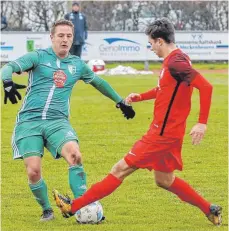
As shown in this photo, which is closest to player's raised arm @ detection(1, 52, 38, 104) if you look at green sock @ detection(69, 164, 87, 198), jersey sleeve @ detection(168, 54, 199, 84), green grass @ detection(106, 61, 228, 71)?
green sock @ detection(69, 164, 87, 198)

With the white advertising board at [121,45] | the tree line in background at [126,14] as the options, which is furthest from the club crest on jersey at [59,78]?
the tree line in background at [126,14]

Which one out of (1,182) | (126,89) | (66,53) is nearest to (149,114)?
(126,89)

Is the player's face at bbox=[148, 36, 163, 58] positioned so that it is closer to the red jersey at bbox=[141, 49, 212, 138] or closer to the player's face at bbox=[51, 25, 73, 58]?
the red jersey at bbox=[141, 49, 212, 138]

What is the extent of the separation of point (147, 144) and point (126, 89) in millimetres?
14961

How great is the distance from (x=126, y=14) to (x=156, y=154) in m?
29.1

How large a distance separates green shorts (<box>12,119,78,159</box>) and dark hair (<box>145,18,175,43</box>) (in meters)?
1.27

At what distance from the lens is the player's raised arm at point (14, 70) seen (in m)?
7.48

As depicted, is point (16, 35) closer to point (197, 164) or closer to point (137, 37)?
point (137, 37)

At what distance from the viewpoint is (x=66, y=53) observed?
8016 millimetres

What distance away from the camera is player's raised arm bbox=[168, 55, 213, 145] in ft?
23.1

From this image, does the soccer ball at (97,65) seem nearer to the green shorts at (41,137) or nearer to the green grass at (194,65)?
the green grass at (194,65)

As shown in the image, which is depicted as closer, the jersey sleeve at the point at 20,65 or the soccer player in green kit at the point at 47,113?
the jersey sleeve at the point at 20,65

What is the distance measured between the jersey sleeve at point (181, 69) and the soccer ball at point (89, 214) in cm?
153

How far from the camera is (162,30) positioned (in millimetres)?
7320
